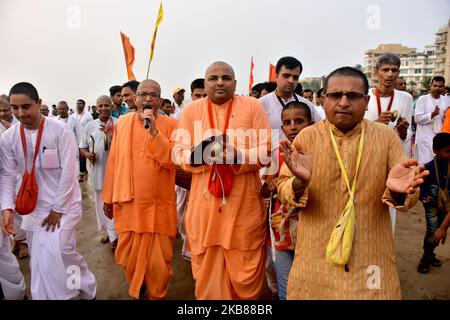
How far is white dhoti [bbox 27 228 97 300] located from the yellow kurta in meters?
2.30

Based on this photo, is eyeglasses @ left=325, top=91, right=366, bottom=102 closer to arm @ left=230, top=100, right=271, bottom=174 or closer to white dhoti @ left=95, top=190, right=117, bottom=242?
arm @ left=230, top=100, right=271, bottom=174

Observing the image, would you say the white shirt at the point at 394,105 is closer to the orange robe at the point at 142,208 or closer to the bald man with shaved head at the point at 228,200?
the bald man with shaved head at the point at 228,200

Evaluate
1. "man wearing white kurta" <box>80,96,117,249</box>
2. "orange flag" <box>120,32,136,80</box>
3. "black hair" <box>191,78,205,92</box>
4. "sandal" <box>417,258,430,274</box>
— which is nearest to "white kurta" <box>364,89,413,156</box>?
"sandal" <box>417,258,430,274</box>

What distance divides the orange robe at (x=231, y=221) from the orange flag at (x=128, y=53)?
115 inches

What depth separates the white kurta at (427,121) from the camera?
702 cm

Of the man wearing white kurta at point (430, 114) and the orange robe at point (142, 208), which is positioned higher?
the man wearing white kurta at point (430, 114)

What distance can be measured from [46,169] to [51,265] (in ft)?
3.05

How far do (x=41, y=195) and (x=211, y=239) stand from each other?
1.74 metres

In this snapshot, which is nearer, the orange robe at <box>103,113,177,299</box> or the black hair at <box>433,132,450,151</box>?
the orange robe at <box>103,113,177,299</box>

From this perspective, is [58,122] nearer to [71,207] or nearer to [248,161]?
[71,207]

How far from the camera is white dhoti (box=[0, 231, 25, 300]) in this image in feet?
11.0

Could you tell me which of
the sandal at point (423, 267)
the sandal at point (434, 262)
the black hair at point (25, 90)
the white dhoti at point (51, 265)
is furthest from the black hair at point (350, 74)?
the sandal at point (434, 262)
